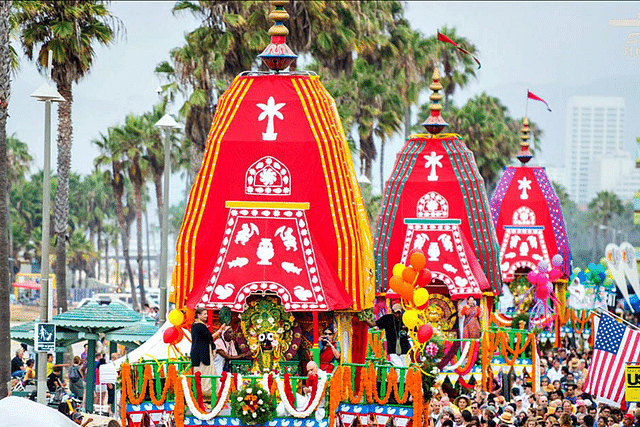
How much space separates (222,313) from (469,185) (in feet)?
37.3

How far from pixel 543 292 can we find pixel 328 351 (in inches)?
622

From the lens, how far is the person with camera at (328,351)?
2209 centimetres

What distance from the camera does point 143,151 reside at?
68.1m

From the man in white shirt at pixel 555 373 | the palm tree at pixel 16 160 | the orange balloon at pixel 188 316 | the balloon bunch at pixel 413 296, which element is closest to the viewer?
the balloon bunch at pixel 413 296

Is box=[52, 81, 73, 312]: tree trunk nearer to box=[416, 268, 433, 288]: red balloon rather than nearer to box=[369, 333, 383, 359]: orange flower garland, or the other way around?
box=[369, 333, 383, 359]: orange flower garland

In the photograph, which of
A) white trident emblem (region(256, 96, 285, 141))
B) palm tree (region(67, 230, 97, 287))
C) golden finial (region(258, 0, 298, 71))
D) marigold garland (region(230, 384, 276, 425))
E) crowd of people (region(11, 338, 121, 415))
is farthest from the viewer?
palm tree (region(67, 230, 97, 287))

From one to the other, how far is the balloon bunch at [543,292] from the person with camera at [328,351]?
14.5 metres

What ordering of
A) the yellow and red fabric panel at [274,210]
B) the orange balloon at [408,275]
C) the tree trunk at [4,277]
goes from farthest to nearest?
the tree trunk at [4,277]
the yellow and red fabric panel at [274,210]
the orange balloon at [408,275]

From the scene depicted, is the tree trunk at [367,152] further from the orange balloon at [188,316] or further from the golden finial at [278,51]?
the orange balloon at [188,316]

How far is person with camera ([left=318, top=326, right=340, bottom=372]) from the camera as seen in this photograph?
2209 cm

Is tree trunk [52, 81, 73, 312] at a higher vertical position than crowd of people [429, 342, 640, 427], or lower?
higher

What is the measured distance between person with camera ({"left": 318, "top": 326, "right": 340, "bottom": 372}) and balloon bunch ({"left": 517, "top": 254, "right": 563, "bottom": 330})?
14550mm

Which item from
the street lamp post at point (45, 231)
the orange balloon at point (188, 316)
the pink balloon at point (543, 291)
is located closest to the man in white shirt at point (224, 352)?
the orange balloon at point (188, 316)

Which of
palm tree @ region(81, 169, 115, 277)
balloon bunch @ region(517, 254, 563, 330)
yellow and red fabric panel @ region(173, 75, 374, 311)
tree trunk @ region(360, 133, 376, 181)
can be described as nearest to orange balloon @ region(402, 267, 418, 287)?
yellow and red fabric panel @ region(173, 75, 374, 311)
